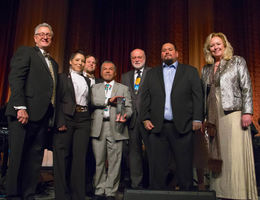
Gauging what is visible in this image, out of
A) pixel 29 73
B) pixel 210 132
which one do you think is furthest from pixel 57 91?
pixel 210 132

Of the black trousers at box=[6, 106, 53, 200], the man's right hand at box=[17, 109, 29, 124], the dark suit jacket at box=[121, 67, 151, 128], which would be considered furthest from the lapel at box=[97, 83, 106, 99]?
the man's right hand at box=[17, 109, 29, 124]

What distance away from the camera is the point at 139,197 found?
5.32 feet

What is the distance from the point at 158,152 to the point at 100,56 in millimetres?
3783

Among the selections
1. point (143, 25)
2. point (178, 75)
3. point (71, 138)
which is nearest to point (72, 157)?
point (71, 138)

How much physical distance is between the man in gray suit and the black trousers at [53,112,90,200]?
0.20m

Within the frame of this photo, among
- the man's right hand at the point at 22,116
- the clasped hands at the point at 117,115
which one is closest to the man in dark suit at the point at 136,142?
the clasped hands at the point at 117,115

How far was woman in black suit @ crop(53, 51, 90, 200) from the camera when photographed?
2.11 m

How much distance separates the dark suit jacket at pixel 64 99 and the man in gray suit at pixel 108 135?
0.99ft

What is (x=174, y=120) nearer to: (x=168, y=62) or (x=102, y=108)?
(x=168, y=62)

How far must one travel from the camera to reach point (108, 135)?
8.01 feet

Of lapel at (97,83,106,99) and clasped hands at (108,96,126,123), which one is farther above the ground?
lapel at (97,83,106,99)

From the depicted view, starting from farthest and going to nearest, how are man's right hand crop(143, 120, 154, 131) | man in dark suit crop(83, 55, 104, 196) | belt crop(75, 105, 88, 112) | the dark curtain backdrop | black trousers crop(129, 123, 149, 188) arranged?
the dark curtain backdrop < man in dark suit crop(83, 55, 104, 196) < black trousers crop(129, 123, 149, 188) < belt crop(75, 105, 88, 112) < man's right hand crop(143, 120, 154, 131)

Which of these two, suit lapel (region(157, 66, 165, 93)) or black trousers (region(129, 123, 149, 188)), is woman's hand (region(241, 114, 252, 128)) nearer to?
suit lapel (region(157, 66, 165, 93))

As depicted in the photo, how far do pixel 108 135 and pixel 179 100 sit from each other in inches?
30.4
